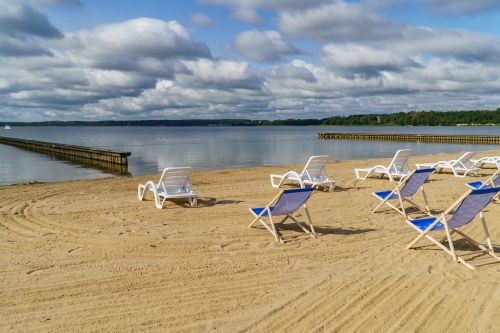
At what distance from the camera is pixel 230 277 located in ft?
16.7

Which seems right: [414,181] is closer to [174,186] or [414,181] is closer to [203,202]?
[203,202]

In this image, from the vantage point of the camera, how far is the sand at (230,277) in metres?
4.02

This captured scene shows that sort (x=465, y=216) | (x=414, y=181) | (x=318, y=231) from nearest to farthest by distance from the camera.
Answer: (x=465, y=216) → (x=318, y=231) → (x=414, y=181)

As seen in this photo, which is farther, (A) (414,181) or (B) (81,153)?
(B) (81,153)

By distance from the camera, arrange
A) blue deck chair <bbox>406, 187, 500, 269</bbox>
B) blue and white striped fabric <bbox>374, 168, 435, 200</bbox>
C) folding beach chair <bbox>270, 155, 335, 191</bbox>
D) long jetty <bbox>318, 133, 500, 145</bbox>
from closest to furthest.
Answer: blue deck chair <bbox>406, 187, 500, 269</bbox>
blue and white striped fabric <bbox>374, 168, 435, 200</bbox>
folding beach chair <bbox>270, 155, 335, 191</bbox>
long jetty <bbox>318, 133, 500, 145</bbox>

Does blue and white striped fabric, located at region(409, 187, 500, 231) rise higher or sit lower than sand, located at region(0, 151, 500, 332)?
higher

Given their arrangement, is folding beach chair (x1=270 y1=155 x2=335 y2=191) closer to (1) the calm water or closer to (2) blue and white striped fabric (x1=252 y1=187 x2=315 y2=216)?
(2) blue and white striped fabric (x1=252 y1=187 x2=315 y2=216)

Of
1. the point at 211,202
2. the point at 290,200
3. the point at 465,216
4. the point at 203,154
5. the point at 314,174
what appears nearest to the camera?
the point at 465,216

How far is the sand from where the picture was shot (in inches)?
158

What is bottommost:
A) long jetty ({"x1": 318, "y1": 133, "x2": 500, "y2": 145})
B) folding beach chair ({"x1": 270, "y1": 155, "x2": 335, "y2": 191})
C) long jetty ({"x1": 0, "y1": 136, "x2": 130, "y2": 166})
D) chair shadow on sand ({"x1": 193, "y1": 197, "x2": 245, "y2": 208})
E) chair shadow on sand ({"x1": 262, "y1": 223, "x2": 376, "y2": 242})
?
long jetty ({"x1": 318, "y1": 133, "x2": 500, "y2": 145})

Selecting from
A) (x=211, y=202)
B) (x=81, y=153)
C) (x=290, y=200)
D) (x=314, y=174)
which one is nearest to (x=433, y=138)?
(x=81, y=153)

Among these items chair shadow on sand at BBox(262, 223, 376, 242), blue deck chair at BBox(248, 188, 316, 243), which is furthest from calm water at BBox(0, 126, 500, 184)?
blue deck chair at BBox(248, 188, 316, 243)

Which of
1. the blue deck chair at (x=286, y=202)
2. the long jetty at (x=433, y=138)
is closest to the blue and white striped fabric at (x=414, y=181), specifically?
the blue deck chair at (x=286, y=202)

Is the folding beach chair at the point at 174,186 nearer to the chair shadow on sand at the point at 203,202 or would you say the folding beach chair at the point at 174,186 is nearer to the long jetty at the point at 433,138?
the chair shadow on sand at the point at 203,202
